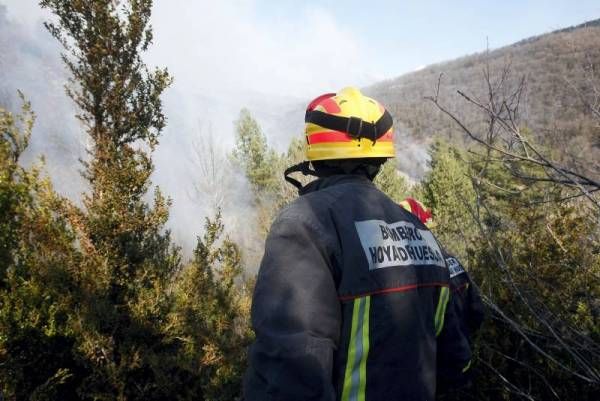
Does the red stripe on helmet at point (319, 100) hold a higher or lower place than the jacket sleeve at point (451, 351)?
higher

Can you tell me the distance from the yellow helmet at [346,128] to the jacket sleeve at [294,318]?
42cm

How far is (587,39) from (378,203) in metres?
2.11

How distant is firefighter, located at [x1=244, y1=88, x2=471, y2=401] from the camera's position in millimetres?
1259

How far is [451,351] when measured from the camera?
1.78 metres

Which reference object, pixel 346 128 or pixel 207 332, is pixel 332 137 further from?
pixel 207 332

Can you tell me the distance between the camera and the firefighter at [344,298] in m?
1.26

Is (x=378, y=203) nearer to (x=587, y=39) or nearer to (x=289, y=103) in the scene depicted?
(x=587, y=39)

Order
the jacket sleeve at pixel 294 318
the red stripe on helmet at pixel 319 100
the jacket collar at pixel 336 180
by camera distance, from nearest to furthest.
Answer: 1. the jacket sleeve at pixel 294 318
2. the jacket collar at pixel 336 180
3. the red stripe on helmet at pixel 319 100

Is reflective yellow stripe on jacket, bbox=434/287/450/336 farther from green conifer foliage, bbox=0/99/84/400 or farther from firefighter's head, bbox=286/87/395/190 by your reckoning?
green conifer foliage, bbox=0/99/84/400

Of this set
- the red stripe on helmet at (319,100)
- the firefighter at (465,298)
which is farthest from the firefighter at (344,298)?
the firefighter at (465,298)

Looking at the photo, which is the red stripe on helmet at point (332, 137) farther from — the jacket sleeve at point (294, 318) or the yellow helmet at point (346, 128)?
the jacket sleeve at point (294, 318)

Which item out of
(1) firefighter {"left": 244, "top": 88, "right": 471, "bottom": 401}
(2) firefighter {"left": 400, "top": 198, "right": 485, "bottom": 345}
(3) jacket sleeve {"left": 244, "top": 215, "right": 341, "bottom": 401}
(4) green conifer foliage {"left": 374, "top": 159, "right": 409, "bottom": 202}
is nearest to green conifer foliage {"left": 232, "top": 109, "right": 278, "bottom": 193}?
(4) green conifer foliage {"left": 374, "top": 159, "right": 409, "bottom": 202}

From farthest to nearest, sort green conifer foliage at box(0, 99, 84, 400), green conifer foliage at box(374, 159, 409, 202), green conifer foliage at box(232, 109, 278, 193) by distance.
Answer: green conifer foliage at box(232, 109, 278, 193)
green conifer foliage at box(374, 159, 409, 202)
green conifer foliage at box(0, 99, 84, 400)

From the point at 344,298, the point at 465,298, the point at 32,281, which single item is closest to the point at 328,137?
the point at 344,298
